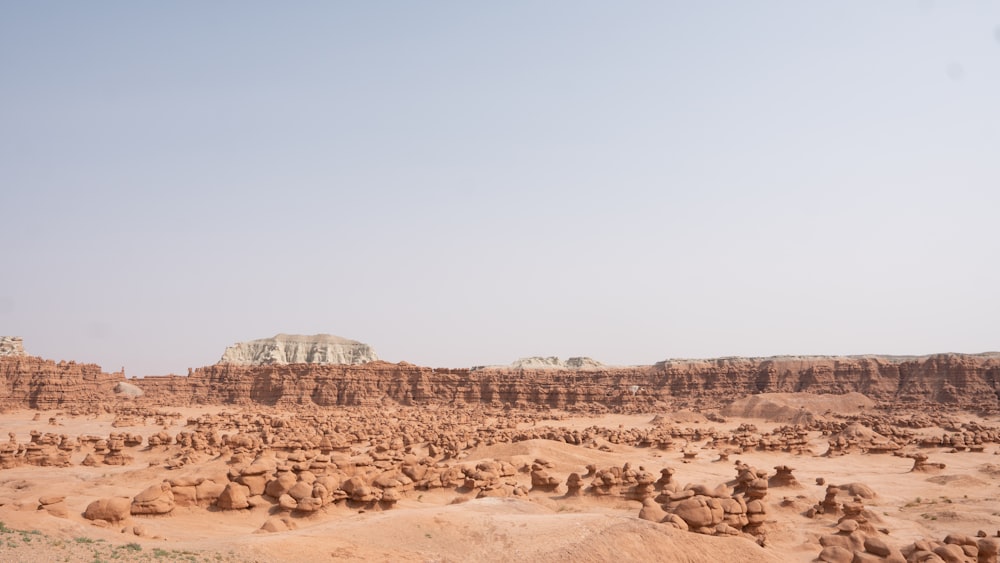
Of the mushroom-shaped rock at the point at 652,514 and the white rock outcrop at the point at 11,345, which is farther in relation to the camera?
the white rock outcrop at the point at 11,345

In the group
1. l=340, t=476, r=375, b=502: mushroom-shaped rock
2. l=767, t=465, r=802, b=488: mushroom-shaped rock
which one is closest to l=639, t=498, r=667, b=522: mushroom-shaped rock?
l=340, t=476, r=375, b=502: mushroom-shaped rock

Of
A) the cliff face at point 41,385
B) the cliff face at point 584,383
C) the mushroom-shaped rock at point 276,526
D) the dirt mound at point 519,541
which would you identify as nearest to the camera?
the dirt mound at point 519,541

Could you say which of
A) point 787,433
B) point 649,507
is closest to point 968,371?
point 787,433

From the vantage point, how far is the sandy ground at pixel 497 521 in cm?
1130

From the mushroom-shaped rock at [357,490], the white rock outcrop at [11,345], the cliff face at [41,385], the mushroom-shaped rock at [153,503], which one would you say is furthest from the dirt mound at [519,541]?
the white rock outcrop at [11,345]

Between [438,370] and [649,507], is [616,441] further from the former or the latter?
[438,370]

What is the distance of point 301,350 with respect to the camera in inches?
4050

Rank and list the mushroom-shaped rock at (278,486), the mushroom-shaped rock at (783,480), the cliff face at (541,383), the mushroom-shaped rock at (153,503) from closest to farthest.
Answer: the mushroom-shaped rock at (153,503) → the mushroom-shaped rock at (278,486) → the mushroom-shaped rock at (783,480) → the cliff face at (541,383)

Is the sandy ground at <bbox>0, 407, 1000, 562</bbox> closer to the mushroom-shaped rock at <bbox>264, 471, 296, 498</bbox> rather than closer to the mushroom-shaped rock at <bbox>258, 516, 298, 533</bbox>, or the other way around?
the mushroom-shaped rock at <bbox>258, 516, 298, 533</bbox>

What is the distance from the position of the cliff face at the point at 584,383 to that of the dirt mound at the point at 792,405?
5104 millimetres

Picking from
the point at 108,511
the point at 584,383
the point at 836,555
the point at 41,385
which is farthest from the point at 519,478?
the point at 41,385

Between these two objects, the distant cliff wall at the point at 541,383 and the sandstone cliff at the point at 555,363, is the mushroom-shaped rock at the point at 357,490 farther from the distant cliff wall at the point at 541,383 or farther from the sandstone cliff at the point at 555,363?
the sandstone cliff at the point at 555,363

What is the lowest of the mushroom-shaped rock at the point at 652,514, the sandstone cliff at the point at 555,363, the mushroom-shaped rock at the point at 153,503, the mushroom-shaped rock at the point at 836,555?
the mushroom-shaped rock at the point at 836,555

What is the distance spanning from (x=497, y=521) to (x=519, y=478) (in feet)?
35.4
